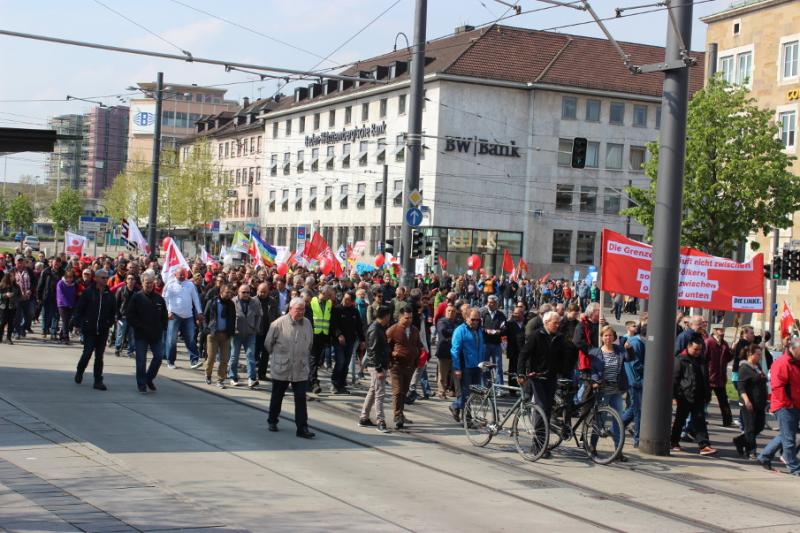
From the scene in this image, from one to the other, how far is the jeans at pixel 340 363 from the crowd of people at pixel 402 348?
0.9 inches

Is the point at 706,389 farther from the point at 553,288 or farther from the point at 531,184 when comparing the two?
the point at 531,184

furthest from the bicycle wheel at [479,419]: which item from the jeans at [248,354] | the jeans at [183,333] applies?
the jeans at [183,333]

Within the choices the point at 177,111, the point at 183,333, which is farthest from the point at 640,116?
the point at 177,111

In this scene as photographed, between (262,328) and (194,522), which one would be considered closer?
(194,522)

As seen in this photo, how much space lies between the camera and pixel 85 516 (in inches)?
311

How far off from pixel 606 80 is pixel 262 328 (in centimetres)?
5432

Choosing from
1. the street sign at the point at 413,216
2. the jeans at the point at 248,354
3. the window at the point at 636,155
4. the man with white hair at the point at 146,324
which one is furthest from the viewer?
the window at the point at 636,155

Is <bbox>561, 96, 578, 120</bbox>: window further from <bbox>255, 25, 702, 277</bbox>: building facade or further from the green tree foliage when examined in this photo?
the green tree foliage

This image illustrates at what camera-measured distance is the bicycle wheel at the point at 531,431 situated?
12586mm

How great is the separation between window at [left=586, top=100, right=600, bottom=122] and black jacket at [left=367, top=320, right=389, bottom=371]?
56.0 meters

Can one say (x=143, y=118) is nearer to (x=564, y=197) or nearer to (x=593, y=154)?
(x=564, y=197)

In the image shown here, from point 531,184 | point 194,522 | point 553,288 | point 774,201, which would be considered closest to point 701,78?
point 531,184

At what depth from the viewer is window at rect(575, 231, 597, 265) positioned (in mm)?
69625

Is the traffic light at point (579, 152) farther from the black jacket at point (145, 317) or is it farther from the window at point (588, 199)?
the window at point (588, 199)
